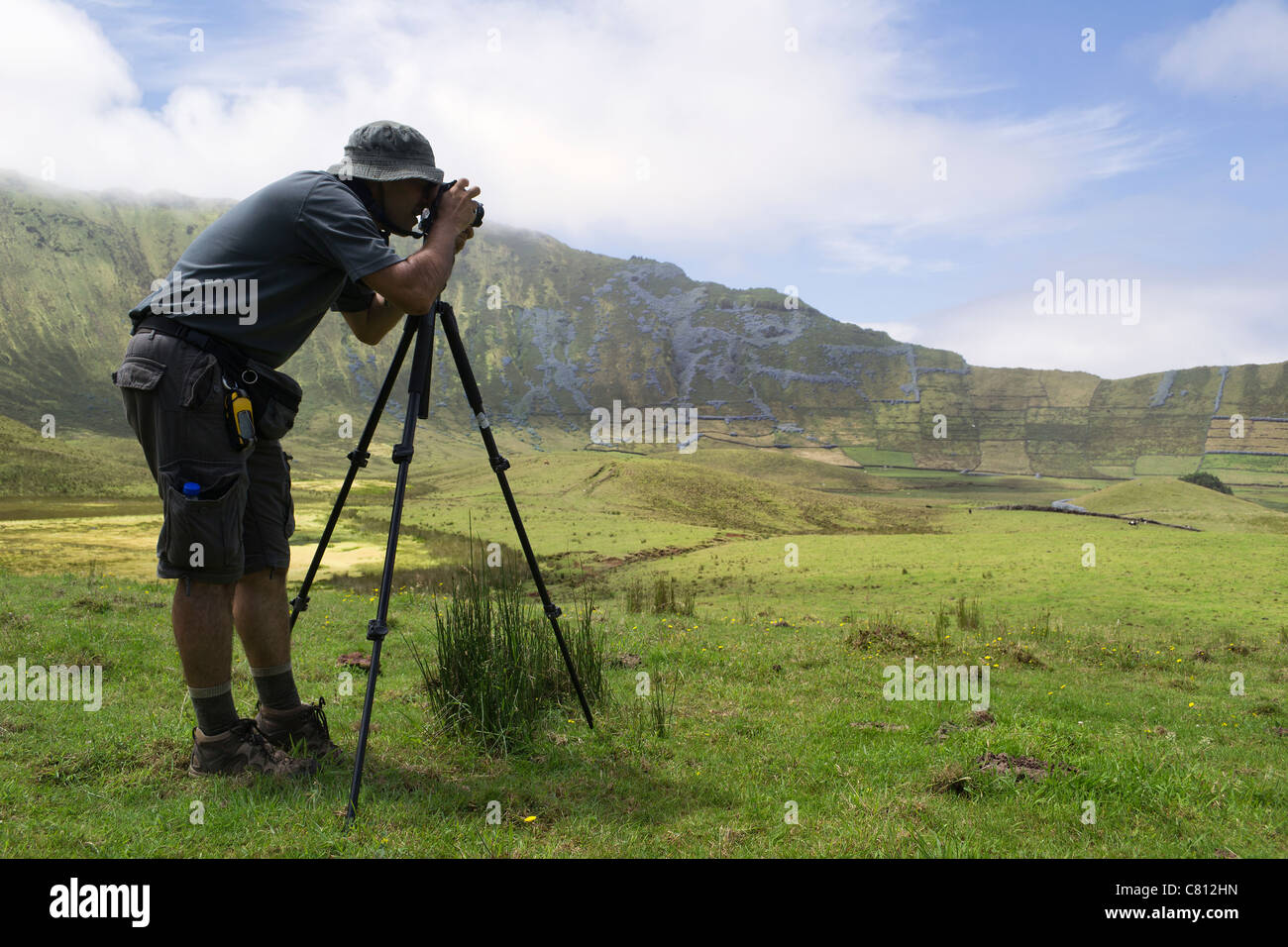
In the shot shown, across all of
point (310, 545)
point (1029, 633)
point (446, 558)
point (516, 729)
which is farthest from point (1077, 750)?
point (310, 545)

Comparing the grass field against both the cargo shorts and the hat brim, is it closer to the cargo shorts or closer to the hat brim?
the cargo shorts

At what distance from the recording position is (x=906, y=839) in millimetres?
3443

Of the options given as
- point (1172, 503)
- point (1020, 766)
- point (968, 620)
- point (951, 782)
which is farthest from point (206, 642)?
point (1172, 503)

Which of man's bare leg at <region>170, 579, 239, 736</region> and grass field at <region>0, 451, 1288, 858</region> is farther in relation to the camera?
man's bare leg at <region>170, 579, 239, 736</region>

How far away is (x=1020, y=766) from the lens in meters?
4.30

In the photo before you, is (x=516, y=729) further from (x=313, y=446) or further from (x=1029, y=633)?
(x=313, y=446)

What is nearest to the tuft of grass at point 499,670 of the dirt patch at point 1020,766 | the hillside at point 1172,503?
the dirt patch at point 1020,766

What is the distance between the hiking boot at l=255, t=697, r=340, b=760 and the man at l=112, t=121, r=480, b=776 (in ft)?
0.15

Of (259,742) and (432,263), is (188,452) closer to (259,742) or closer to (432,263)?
(432,263)

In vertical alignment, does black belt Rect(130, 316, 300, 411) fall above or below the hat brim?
below

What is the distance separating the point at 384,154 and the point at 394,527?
6.24 ft

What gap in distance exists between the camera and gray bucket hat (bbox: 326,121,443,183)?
3.77 m

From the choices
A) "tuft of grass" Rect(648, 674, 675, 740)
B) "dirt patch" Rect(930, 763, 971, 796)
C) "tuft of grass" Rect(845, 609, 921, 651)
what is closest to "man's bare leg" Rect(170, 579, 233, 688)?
"tuft of grass" Rect(648, 674, 675, 740)

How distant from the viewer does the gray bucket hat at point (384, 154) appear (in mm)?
3770
